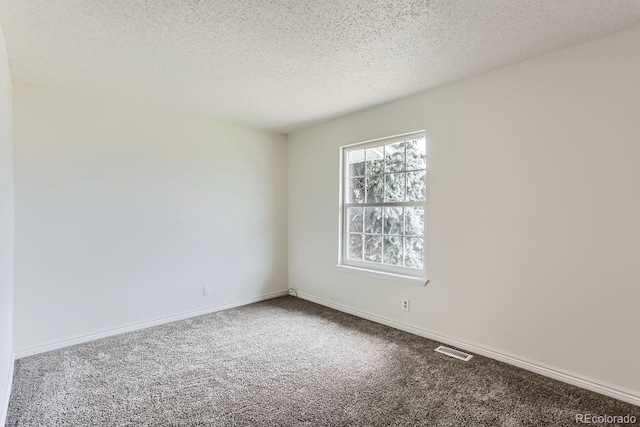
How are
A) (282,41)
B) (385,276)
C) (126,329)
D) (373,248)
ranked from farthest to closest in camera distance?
1. (373,248)
2. (385,276)
3. (126,329)
4. (282,41)

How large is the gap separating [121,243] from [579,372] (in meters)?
3.93

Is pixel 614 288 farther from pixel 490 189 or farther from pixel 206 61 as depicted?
pixel 206 61

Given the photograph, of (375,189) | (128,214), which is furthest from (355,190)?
(128,214)

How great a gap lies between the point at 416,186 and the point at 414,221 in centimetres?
35

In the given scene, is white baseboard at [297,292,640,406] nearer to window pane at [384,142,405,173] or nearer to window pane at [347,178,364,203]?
window pane at [347,178,364,203]

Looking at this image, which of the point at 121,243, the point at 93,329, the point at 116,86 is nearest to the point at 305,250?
the point at 121,243

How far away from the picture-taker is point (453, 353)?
265 centimetres

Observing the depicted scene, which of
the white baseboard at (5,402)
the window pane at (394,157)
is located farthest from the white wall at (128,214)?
the window pane at (394,157)

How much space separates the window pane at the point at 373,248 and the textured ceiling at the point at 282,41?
60.8 inches

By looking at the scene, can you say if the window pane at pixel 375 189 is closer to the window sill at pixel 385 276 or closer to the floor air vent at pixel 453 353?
the window sill at pixel 385 276

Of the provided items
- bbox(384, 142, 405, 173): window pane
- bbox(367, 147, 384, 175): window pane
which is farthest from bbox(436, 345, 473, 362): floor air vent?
bbox(367, 147, 384, 175): window pane

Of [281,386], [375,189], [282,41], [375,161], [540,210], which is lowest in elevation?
[281,386]

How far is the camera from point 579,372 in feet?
7.14

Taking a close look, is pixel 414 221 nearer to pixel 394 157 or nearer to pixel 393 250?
pixel 393 250
